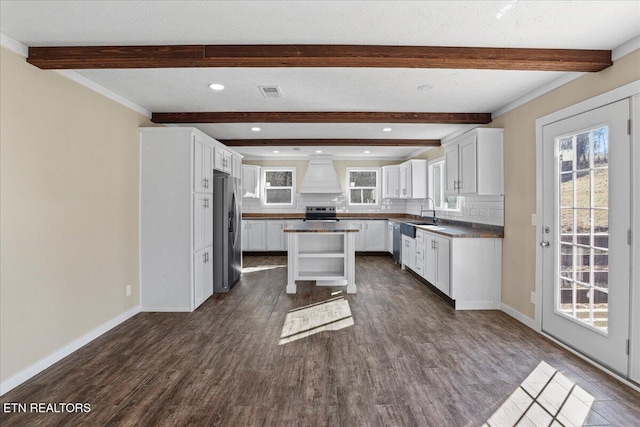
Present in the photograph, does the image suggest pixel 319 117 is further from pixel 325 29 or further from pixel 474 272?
pixel 474 272

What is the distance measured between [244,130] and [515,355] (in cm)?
449

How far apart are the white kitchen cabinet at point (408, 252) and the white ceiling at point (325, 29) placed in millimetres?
2888

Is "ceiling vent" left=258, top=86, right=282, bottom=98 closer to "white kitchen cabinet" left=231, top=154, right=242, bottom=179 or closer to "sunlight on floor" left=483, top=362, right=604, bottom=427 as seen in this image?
"white kitchen cabinet" left=231, top=154, right=242, bottom=179

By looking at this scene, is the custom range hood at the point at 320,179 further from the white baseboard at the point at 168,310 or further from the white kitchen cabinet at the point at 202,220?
the white baseboard at the point at 168,310

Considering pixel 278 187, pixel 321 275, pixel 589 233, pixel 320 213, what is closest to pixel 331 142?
pixel 321 275

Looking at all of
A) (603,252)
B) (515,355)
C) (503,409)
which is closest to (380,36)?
(603,252)

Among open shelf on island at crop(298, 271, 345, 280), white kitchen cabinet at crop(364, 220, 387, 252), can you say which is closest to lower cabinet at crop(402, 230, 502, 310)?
open shelf on island at crop(298, 271, 345, 280)

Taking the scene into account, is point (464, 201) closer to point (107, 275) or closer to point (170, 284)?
point (170, 284)

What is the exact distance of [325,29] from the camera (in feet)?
7.32

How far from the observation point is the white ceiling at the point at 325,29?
6.51 feet

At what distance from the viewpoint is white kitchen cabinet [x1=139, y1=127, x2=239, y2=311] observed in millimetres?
3883

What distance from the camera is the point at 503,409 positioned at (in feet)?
6.73

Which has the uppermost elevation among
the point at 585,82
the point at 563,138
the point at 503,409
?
the point at 585,82

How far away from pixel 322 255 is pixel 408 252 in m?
1.87
